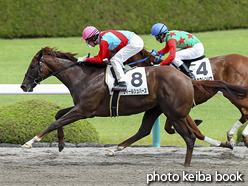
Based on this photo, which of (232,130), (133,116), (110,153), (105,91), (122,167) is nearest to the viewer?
(122,167)

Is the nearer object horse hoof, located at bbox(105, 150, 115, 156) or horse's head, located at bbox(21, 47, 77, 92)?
horse's head, located at bbox(21, 47, 77, 92)

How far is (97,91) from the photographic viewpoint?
4980 millimetres

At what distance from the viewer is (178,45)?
586cm

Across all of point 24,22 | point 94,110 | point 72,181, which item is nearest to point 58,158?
point 94,110

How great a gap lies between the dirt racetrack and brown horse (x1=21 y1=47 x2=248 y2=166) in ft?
1.06

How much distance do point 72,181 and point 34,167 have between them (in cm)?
84

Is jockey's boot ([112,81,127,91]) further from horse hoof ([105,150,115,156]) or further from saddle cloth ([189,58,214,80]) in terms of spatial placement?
saddle cloth ([189,58,214,80])

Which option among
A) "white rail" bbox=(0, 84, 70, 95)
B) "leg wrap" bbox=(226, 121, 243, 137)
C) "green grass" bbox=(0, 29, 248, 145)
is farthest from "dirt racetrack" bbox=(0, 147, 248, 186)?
"green grass" bbox=(0, 29, 248, 145)

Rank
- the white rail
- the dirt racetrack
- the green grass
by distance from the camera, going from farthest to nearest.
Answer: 1. the green grass
2. the white rail
3. the dirt racetrack

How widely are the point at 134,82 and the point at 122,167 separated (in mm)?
1014

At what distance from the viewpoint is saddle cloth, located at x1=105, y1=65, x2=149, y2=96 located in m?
4.92

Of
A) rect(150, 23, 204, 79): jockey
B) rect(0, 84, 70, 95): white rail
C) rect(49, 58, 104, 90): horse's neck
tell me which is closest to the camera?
rect(49, 58, 104, 90): horse's neck

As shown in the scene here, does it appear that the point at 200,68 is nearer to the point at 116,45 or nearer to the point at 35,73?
the point at 116,45

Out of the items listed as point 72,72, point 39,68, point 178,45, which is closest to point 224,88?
point 178,45
